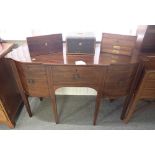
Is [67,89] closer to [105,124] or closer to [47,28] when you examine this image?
[105,124]

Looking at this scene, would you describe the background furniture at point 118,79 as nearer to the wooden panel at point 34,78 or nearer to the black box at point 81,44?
the black box at point 81,44

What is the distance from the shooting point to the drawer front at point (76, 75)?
108 cm

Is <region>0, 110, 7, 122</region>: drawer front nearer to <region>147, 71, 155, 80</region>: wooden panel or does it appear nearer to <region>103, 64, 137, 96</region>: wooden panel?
<region>103, 64, 137, 96</region>: wooden panel

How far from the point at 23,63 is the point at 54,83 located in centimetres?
28

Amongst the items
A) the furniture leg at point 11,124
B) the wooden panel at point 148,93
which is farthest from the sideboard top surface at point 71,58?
the furniture leg at point 11,124

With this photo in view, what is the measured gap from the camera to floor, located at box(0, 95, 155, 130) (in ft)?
4.87

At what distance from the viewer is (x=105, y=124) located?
152cm

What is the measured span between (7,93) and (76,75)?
70cm

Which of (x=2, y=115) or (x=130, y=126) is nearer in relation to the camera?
(x=2, y=115)

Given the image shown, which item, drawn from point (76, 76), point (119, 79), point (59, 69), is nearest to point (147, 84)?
point (119, 79)

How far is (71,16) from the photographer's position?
4.48 feet

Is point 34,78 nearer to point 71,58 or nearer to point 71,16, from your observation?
point 71,58
